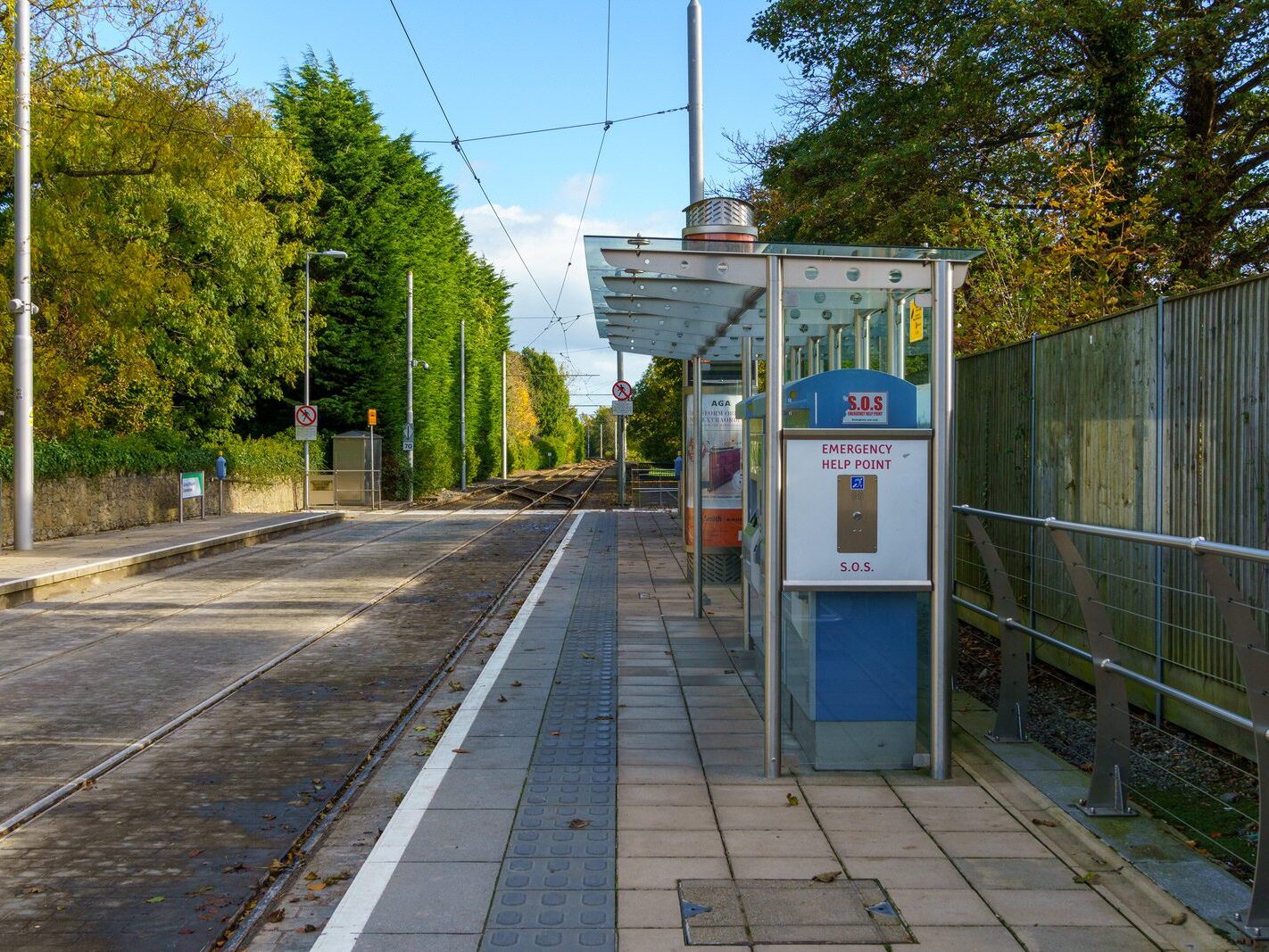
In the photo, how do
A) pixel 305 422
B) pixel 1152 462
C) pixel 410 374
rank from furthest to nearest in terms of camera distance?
pixel 410 374 → pixel 305 422 → pixel 1152 462

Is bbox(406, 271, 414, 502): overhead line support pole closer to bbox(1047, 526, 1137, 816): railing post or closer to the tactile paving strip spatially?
the tactile paving strip

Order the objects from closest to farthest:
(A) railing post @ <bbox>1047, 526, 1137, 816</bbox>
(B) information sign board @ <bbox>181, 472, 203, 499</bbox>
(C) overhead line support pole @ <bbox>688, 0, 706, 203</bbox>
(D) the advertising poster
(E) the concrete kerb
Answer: (A) railing post @ <bbox>1047, 526, 1137, 816</bbox>
(D) the advertising poster
(E) the concrete kerb
(C) overhead line support pole @ <bbox>688, 0, 706, 203</bbox>
(B) information sign board @ <bbox>181, 472, 203, 499</bbox>

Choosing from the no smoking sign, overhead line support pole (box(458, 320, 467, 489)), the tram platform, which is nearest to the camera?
the tram platform

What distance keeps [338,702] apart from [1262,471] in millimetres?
6029

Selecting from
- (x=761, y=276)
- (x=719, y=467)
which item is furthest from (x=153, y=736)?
(x=719, y=467)

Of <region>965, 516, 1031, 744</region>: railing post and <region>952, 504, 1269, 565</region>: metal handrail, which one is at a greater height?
<region>952, 504, 1269, 565</region>: metal handrail

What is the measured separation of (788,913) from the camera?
435cm

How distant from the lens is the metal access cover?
4121 mm

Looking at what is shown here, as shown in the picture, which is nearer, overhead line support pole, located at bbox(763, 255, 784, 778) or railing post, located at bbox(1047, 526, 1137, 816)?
railing post, located at bbox(1047, 526, 1137, 816)

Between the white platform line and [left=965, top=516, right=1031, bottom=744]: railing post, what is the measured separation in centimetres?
313

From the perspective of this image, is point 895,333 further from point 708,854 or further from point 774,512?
point 708,854

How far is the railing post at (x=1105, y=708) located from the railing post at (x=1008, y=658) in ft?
4.61

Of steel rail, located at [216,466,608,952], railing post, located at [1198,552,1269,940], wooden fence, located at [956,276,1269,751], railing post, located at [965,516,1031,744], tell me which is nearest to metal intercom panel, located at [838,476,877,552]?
railing post, located at [965,516,1031,744]

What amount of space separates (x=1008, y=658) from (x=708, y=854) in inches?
109
